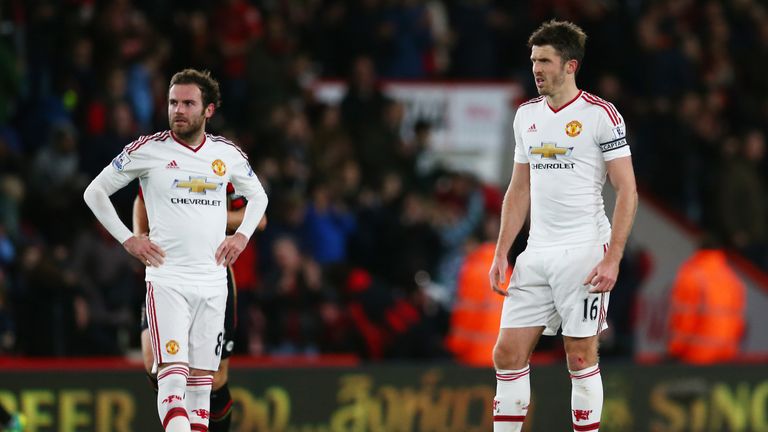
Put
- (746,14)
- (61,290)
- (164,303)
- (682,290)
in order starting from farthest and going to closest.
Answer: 1. (746,14)
2. (682,290)
3. (61,290)
4. (164,303)

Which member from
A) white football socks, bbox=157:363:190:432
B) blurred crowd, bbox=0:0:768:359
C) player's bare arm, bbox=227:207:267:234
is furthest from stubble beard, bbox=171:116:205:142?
blurred crowd, bbox=0:0:768:359

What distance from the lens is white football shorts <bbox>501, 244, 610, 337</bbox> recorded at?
8352mm

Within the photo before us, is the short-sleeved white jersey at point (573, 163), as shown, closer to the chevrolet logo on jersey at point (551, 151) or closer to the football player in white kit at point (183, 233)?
the chevrolet logo on jersey at point (551, 151)

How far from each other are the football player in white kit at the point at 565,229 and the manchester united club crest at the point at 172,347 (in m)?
1.77

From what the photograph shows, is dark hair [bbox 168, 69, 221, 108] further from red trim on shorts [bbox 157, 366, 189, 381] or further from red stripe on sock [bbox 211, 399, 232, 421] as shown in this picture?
red stripe on sock [bbox 211, 399, 232, 421]

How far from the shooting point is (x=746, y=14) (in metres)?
20.9

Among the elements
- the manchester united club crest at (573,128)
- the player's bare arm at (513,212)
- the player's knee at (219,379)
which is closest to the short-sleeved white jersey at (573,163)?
the manchester united club crest at (573,128)

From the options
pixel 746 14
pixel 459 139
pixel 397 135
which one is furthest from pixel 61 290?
pixel 746 14

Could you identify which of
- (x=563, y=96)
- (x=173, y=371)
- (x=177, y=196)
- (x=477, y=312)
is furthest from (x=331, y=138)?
(x=563, y=96)

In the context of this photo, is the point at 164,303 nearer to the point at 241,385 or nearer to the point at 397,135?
the point at 241,385

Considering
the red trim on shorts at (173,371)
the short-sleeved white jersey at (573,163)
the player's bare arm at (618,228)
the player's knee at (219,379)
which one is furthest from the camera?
Answer: the player's knee at (219,379)

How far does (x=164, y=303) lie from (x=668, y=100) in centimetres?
1157

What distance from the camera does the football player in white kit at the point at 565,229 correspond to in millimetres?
8352

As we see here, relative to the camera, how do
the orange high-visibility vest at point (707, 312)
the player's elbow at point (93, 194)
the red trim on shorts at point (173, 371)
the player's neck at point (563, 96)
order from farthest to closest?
the orange high-visibility vest at point (707, 312) → the player's elbow at point (93, 194) → the red trim on shorts at point (173, 371) → the player's neck at point (563, 96)
